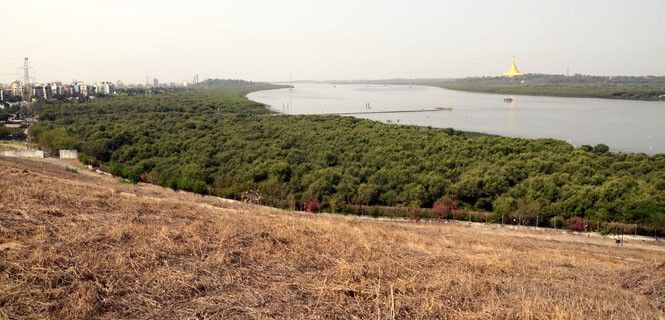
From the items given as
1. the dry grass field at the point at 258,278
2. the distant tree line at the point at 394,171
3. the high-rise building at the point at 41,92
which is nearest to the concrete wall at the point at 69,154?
the distant tree line at the point at 394,171

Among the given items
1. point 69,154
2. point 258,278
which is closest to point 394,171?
point 258,278

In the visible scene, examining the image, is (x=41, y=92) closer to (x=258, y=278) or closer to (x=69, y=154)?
(x=69, y=154)

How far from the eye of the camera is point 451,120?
175 ft

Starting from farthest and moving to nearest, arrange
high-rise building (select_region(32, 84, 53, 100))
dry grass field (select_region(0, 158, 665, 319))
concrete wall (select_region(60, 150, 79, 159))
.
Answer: high-rise building (select_region(32, 84, 53, 100)), concrete wall (select_region(60, 150, 79, 159)), dry grass field (select_region(0, 158, 665, 319))

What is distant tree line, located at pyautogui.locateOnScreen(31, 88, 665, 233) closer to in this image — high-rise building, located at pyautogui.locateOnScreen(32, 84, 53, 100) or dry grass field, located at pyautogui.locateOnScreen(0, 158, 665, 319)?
dry grass field, located at pyautogui.locateOnScreen(0, 158, 665, 319)

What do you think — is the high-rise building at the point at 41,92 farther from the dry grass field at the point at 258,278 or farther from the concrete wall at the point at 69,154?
the dry grass field at the point at 258,278

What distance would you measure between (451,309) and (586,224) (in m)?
13.2

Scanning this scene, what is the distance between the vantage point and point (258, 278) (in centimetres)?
380

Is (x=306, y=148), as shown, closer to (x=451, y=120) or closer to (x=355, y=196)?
(x=355, y=196)

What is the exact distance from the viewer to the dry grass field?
3.18 metres

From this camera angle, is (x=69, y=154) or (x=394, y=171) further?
(x=69, y=154)

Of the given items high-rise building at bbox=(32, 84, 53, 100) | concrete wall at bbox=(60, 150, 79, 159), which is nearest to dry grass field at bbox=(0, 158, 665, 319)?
concrete wall at bbox=(60, 150, 79, 159)

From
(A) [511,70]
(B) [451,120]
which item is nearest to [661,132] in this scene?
(B) [451,120]

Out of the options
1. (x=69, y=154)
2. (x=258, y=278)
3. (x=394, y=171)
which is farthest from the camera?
(x=69, y=154)
